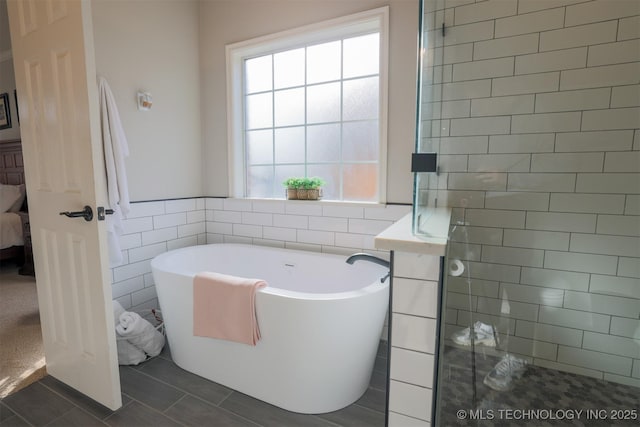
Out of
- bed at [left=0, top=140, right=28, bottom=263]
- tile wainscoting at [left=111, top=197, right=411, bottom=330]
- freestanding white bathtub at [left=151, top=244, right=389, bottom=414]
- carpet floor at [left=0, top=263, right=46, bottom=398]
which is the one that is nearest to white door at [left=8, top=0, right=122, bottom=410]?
carpet floor at [left=0, top=263, right=46, bottom=398]

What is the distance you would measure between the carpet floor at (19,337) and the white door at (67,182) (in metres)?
0.24

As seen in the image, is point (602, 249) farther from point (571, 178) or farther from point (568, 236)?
point (571, 178)

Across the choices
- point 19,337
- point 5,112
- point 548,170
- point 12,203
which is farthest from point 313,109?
point 5,112

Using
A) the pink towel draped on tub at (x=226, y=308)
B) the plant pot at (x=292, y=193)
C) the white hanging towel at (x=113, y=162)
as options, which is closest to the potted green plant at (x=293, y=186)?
the plant pot at (x=292, y=193)

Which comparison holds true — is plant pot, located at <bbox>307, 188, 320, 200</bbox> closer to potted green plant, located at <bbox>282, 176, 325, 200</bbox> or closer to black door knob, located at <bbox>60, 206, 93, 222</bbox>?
potted green plant, located at <bbox>282, 176, 325, 200</bbox>

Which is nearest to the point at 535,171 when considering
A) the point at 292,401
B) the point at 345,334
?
the point at 345,334

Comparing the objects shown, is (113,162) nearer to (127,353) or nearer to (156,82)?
(156,82)

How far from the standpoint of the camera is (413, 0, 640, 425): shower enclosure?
1.65 meters

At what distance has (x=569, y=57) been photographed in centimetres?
172

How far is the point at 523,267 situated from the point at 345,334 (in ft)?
3.90

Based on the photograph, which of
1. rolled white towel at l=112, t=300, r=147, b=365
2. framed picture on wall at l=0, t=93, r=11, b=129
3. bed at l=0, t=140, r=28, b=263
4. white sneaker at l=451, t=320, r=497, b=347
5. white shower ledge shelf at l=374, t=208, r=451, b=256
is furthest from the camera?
framed picture on wall at l=0, t=93, r=11, b=129

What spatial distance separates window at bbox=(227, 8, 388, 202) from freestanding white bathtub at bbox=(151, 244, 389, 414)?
37.6 inches

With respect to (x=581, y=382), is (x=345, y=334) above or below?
above

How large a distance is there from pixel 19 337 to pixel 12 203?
2.75 meters
